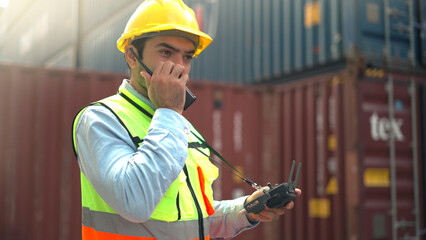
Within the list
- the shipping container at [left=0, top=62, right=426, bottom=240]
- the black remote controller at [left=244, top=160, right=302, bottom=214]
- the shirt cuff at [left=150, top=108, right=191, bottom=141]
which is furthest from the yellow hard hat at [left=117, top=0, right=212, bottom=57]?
the shipping container at [left=0, top=62, right=426, bottom=240]

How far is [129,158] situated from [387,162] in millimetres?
4641

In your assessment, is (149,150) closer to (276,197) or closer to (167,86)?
(167,86)

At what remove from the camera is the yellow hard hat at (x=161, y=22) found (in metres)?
1.38

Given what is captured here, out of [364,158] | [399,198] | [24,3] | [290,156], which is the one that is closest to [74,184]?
[290,156]

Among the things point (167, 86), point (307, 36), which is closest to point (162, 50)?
point (167, 86)

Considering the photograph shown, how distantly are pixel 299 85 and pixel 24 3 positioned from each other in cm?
2009

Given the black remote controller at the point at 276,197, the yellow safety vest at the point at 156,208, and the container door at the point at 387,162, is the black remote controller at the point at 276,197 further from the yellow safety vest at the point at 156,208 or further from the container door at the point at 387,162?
the container door at the point at 387,162

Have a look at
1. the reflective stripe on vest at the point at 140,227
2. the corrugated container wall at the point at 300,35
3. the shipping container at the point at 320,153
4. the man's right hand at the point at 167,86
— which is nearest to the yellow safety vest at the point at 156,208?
the reflective stripe on vest at the point at 140,227

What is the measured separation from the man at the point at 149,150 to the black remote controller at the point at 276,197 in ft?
0.15

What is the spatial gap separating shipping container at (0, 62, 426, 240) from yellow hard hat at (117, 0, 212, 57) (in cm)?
396

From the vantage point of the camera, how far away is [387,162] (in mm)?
5141

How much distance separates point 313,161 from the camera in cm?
557

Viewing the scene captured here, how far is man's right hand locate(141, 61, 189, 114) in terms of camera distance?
1229mm

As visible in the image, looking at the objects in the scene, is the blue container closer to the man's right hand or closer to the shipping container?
the shipping container
